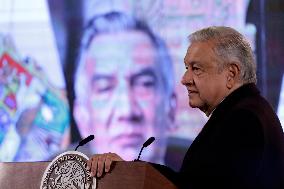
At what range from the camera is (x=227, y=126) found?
1.75 m

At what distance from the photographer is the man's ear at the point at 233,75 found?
1877 mm

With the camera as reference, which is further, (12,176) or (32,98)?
(32,98)

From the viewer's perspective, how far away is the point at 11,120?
3.34m

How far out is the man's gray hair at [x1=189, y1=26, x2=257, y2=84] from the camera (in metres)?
1.87

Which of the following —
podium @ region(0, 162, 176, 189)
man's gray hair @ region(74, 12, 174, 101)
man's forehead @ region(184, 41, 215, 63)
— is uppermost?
man's gray hair @ region(74, 12, 174, 101)

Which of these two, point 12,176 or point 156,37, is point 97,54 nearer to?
point 156,37

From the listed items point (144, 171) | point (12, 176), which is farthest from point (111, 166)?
point (12, 176)

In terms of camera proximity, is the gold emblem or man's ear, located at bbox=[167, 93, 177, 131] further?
man's ear, located at bbox=[167, 93, 177, 131]

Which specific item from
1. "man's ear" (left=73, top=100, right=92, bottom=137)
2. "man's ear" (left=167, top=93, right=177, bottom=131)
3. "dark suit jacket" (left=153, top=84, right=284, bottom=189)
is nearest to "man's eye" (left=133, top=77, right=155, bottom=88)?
"man's ear" (left=167, top=93, right=177, bottom=131)

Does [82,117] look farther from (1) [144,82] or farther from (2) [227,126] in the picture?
(2) [227,126]

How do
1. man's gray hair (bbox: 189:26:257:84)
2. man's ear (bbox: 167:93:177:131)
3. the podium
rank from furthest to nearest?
man's ear (bbox: 167:93:177:131) < man's gray hair (bbox: 189:26:257:84) < the podium

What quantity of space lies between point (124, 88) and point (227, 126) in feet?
5.03

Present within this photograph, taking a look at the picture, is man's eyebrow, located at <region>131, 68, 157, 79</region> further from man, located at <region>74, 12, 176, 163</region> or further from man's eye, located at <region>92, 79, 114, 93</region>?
man's eye, located at <region>92, 79, 114, 93</region>

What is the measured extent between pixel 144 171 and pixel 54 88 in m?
1.76
